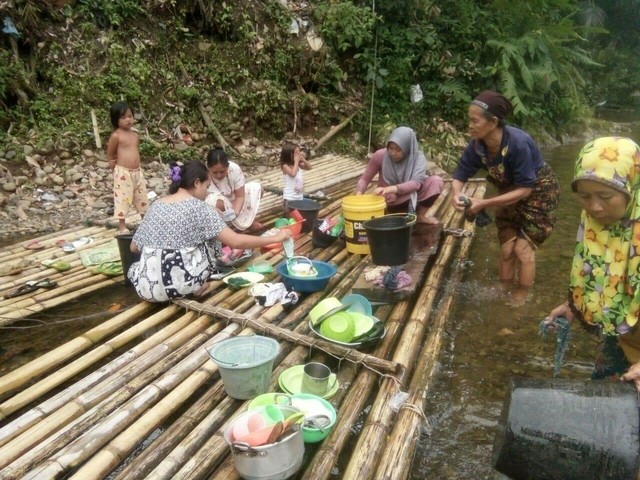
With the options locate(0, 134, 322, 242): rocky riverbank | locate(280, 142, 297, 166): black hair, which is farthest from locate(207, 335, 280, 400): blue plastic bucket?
locate(0, 134, 322, 242): rocky riverbank

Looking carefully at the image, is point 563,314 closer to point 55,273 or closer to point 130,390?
point 130,390

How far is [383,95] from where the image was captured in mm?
10133

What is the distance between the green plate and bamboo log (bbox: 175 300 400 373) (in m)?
0.23

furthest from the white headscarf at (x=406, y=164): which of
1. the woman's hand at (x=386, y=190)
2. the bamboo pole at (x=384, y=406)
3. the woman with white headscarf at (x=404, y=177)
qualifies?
the bamboo pole at (x=384, y=406)

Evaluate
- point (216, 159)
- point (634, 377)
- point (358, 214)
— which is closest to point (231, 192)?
point (216, 159)

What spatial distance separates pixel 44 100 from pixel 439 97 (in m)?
7.33

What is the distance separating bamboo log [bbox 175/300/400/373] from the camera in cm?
281

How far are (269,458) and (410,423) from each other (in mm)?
830

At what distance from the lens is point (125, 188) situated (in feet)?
16.6

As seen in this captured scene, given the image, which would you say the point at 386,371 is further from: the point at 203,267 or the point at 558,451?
the point at 203,267

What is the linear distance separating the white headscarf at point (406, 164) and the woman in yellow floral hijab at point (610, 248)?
255 centimetres

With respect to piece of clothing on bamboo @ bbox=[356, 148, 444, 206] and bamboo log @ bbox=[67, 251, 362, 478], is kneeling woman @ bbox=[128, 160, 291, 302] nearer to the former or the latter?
bamboo log @ bbox=[67, 251, 362, 478]

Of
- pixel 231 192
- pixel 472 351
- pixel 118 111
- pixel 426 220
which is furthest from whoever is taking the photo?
pixel 426 220

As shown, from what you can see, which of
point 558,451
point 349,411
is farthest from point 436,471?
point 558,451
